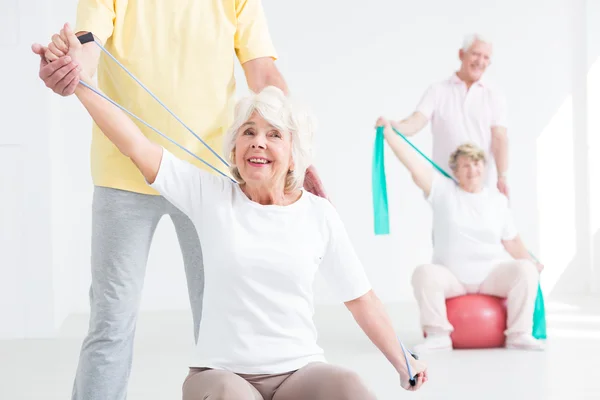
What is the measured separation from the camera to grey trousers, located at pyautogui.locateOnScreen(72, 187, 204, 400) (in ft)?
7.10

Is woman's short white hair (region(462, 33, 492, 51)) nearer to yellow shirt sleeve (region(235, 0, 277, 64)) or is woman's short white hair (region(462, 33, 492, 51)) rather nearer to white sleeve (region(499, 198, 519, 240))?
white sleeve (region(499, 198, 519, 240))

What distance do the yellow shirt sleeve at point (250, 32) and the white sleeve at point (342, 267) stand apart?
567mm

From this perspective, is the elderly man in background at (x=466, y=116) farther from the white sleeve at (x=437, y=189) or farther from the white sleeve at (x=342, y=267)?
the white sleeve at (x=342, y=267)

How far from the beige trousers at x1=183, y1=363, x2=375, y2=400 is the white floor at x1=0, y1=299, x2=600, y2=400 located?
→ 133 cm

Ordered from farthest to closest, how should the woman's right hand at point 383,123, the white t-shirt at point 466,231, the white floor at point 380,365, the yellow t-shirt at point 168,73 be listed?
the woman's right hand at point 383,123 < the white t-shirt at point 466,231 < the white floor at point 380,365 < the yellow t-shirt at point 168,73

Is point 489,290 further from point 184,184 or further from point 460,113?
point 184,184

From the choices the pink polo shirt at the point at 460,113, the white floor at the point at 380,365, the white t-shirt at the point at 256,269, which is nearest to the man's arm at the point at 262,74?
the white t-shirt at the point at 256,269

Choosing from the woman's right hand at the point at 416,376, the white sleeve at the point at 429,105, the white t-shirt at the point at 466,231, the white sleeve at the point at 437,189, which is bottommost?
the woman's right hand at the point at 416,376

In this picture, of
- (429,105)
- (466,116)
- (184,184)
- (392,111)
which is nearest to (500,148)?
(466,116)

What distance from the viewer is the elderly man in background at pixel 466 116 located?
4.54 m

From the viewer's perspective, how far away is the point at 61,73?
A: 5.78 ft

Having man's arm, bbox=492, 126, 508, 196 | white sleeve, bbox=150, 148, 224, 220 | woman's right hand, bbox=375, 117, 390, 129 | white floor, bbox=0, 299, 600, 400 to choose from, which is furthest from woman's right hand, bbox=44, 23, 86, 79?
man's arm, bbox=492, 126, 508, 196

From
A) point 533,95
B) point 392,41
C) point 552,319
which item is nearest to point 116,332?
point 552,319

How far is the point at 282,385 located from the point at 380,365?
1.88 meters
